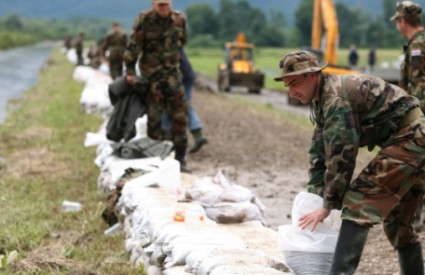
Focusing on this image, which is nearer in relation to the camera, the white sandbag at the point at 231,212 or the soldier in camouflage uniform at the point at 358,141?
the soldier in camouflage uniform at the point at 358,141

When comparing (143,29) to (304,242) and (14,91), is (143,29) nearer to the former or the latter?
(304,242)

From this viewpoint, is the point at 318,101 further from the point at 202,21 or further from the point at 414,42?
the point at 202,21

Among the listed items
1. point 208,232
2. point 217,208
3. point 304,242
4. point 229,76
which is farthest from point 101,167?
point 229,76

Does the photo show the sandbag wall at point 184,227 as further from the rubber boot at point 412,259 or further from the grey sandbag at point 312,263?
the rubber boot at point 412,259

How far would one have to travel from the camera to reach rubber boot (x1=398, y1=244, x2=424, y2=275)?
444cm

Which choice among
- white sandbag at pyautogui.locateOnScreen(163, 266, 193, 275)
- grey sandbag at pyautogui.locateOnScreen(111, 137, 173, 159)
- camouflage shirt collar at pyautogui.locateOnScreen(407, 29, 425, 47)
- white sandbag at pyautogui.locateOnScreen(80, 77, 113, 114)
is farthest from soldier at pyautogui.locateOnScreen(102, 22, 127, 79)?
white sandbag at pyautogui.locateOnScreen(163, 266, 193, 275)

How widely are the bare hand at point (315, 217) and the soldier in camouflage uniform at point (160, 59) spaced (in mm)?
4208

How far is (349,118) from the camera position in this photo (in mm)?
4035

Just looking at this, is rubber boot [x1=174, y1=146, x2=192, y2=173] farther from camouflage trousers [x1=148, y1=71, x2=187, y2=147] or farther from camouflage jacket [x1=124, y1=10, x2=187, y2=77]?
camouflage jacket [x1=124, y1=10, x2=187, y2=77]

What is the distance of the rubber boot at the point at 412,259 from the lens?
444 centimetres

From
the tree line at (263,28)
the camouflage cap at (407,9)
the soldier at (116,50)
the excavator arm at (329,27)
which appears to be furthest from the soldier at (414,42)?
the tree line at (263,28)

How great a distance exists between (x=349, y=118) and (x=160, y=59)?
4563mm

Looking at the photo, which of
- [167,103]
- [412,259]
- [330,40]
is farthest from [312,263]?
[330,40]

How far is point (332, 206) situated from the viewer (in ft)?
13.7
